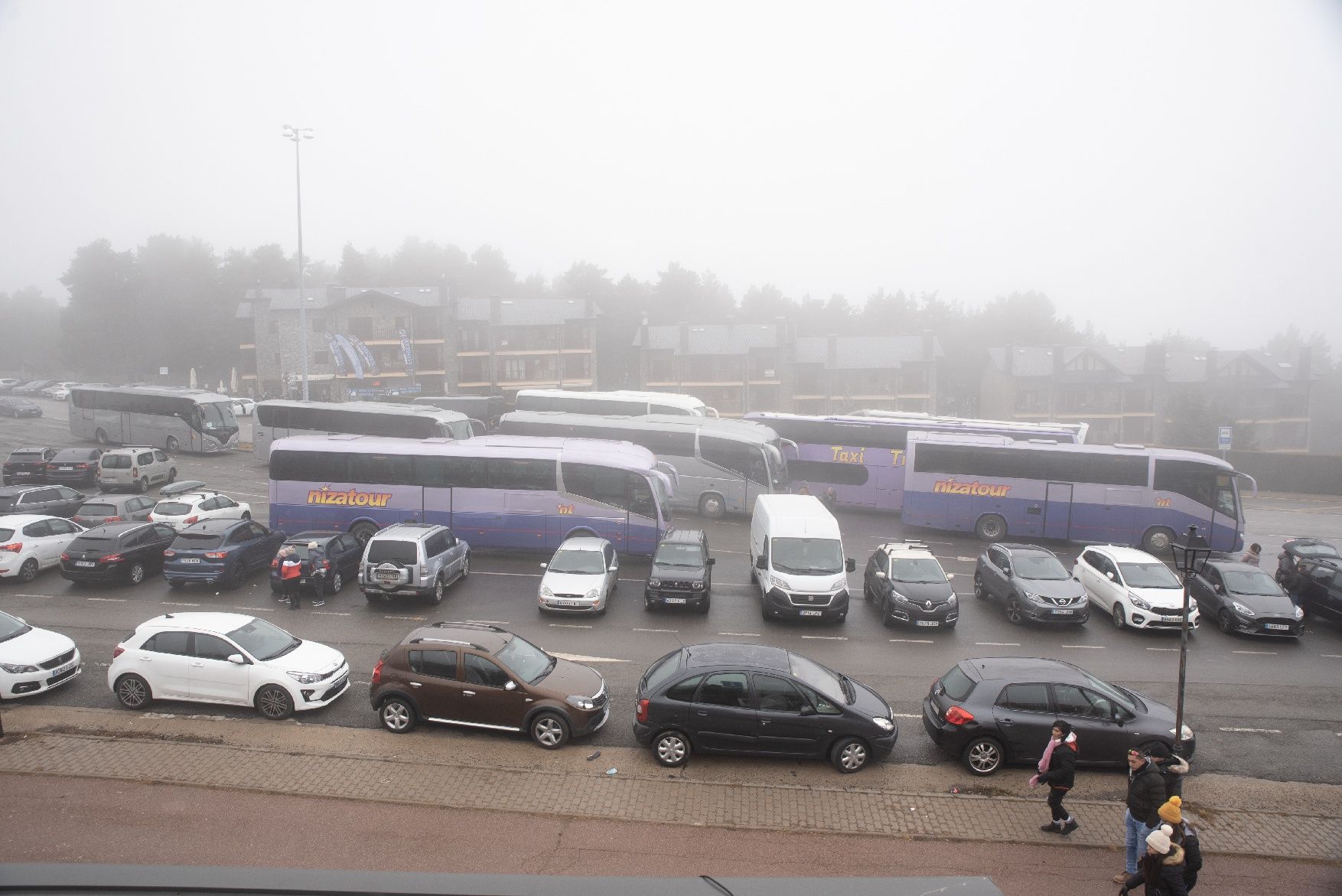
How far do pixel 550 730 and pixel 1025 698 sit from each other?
21.3ft

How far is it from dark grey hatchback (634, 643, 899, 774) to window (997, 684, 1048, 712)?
1.59m

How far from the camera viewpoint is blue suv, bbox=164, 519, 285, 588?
1955cm

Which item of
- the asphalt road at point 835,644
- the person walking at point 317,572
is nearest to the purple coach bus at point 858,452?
the asphalt road at point 835,644

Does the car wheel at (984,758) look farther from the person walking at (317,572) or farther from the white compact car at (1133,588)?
the person walking at (317,572)

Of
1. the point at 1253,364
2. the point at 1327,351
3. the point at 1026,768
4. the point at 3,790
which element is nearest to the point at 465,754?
the point at 3,790

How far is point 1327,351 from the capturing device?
5556 inches

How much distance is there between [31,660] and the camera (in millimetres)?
13156

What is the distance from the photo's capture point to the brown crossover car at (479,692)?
11758mm

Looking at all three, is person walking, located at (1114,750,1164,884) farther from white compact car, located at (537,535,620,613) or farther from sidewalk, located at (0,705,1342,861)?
white compact car, located at (537,535,620,613)

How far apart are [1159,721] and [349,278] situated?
107 metres

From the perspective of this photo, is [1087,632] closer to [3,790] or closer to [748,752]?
[748,752]

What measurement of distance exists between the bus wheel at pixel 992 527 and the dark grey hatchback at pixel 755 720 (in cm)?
1761

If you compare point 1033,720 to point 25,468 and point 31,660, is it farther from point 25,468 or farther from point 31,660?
point 25,468

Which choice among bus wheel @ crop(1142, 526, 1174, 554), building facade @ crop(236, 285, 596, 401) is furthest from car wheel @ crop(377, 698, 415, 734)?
building facade @ crop(236, 285, 596, 401)
